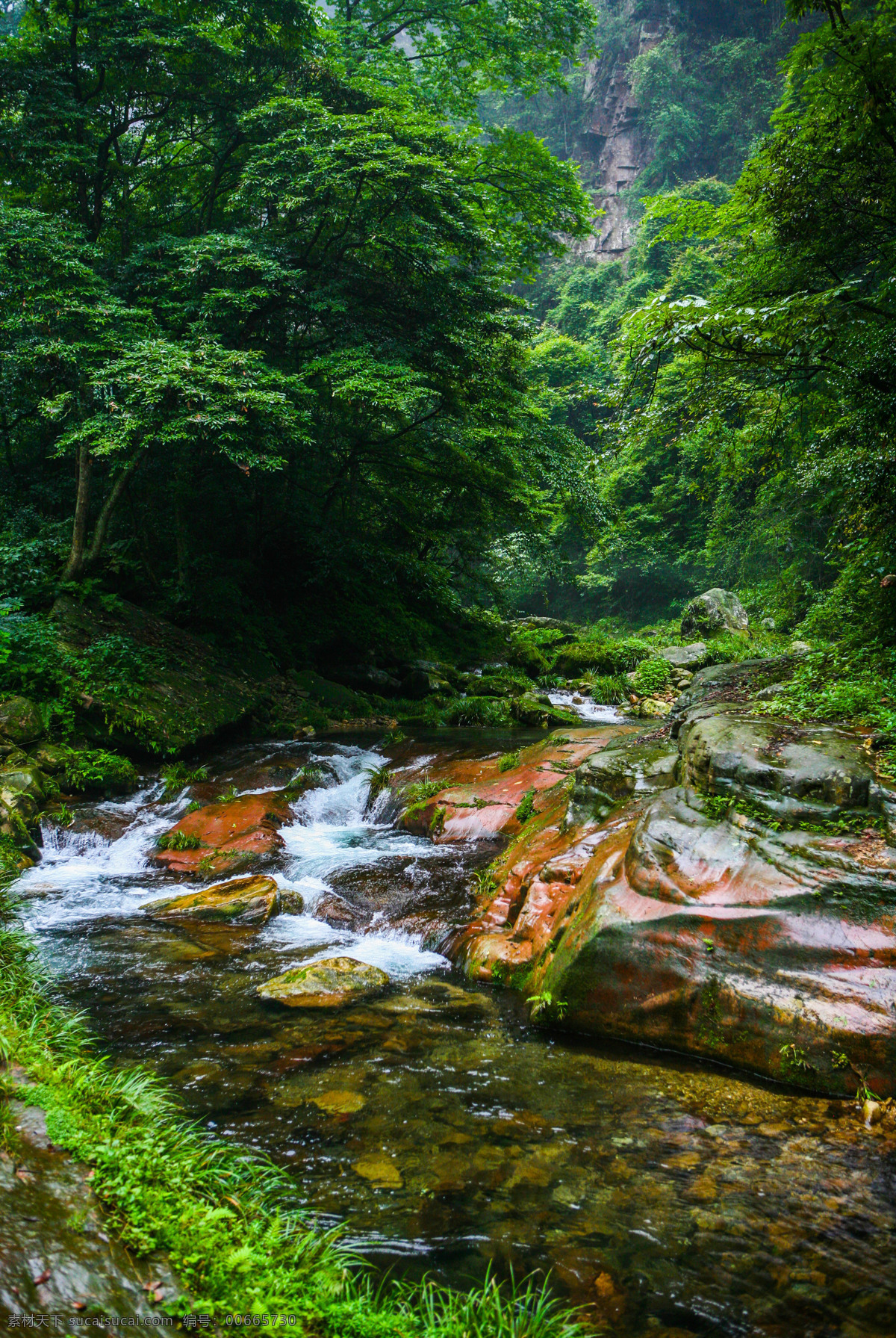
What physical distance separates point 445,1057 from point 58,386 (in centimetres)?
1292

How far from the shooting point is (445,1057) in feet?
13.0

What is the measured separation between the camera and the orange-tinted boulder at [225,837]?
7469 mm

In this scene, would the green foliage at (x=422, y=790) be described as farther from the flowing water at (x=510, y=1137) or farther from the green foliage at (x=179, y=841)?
the flowing water at (x=510, y=1137)

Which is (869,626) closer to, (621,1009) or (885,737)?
(885,737)

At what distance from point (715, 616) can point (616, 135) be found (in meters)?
45.2

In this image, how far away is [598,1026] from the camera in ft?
13.9

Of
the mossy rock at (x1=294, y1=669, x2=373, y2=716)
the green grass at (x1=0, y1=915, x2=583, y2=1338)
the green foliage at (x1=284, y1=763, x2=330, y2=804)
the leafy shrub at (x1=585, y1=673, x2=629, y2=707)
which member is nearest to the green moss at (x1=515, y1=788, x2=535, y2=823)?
the green foliage at (x1=284, y1=763, x2=330, y2=804)

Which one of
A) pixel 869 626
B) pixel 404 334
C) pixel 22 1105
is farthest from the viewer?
pixel 404 334

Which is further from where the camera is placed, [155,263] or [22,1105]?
[155,263]

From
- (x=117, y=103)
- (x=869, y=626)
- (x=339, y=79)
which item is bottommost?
(x=869, y=626)

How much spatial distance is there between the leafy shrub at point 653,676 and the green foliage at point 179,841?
11.9 m

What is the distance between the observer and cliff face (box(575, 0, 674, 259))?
44375mm

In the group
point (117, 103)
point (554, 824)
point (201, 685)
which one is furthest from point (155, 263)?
point (554, 824)

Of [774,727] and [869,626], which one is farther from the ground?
[869,626]
